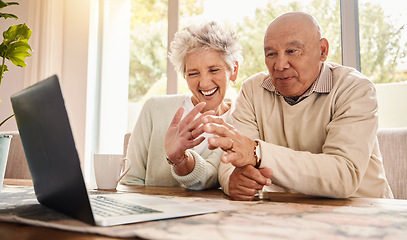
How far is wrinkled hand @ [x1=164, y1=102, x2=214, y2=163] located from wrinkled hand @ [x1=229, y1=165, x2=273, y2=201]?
19 cm

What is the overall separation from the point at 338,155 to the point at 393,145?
678 millimetres

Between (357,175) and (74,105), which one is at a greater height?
(74,105)

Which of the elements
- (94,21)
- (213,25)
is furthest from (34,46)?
(213,25)

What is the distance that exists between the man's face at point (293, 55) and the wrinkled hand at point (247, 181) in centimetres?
53

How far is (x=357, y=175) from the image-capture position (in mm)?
→ 1229

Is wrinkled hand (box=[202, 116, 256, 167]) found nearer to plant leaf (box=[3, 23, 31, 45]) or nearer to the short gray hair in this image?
plant leaf (box=[3, 23, 31, 45])

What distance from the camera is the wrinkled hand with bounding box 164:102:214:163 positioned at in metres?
1.27

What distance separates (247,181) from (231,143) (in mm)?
117

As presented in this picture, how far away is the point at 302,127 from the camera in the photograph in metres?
1.50

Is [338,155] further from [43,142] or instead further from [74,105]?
[74,105]

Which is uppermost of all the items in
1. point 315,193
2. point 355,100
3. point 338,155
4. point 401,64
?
point 401,64

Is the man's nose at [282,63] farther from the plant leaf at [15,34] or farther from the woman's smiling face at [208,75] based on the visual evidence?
the plant leaf at [15,34]

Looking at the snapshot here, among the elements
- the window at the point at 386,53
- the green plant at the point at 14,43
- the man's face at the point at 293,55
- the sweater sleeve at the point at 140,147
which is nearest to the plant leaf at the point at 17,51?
the green plant at the point at 14,43

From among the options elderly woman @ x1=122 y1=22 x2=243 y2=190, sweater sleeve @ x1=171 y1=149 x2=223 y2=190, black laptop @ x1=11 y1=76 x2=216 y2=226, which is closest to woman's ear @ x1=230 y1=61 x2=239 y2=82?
elderly woman @ x1=122 y1=22 x2=243 y2=190
